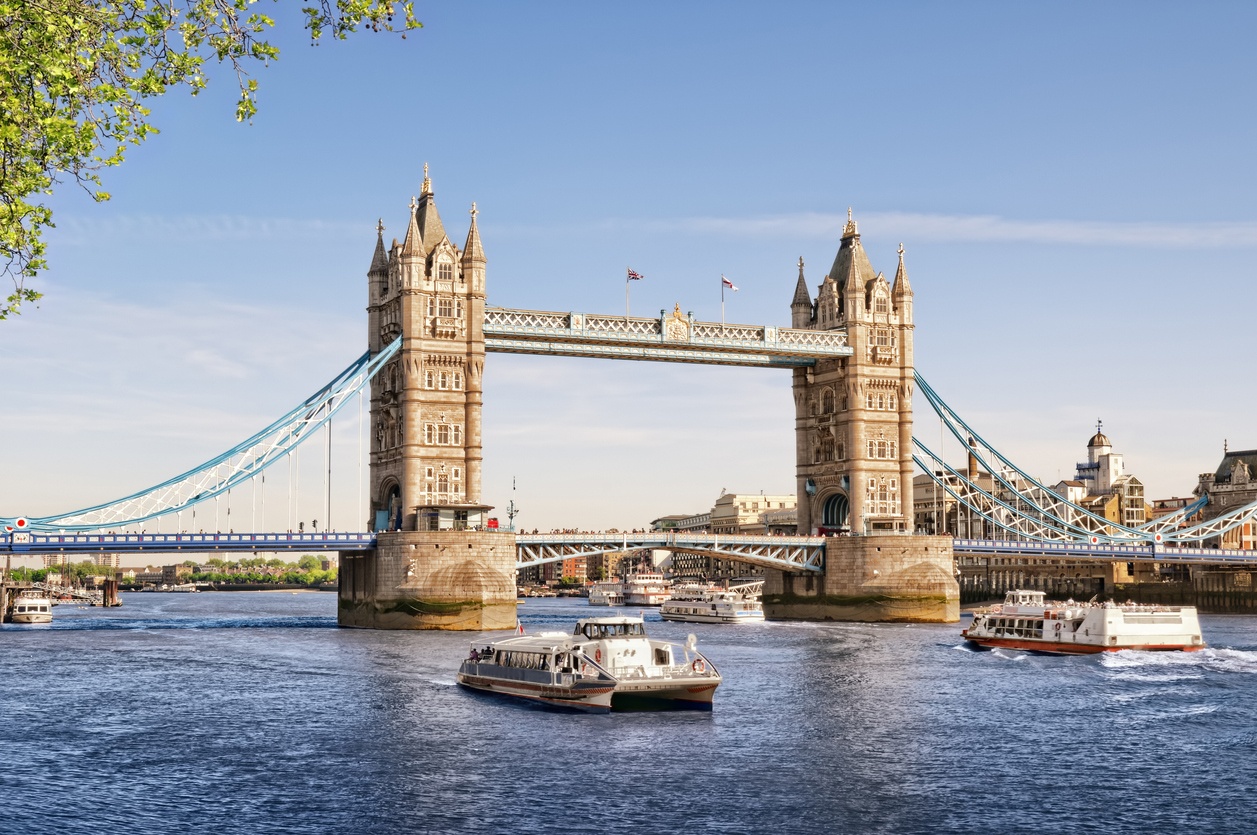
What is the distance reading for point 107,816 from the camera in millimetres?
33906

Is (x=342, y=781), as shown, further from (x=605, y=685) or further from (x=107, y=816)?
(x=605, y=685)

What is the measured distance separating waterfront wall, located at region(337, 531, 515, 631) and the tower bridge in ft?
0.33

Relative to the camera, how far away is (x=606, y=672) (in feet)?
177

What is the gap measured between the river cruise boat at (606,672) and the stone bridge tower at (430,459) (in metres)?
40.2

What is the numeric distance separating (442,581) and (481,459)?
11.6m

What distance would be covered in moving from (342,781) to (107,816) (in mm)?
6615

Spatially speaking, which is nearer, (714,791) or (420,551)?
(714,791)

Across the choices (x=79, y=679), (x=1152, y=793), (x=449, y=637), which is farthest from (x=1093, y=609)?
(x=79, y=679)

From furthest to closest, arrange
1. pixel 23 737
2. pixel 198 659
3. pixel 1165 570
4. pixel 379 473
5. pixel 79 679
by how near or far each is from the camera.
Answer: pixel 1165 570, pixel 379 473, pixel 198 659, pixel 79 679, pixel 23 737

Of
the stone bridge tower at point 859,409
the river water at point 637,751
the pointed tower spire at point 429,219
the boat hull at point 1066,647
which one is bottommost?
the river water at point 637,751

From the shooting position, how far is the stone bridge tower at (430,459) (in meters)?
98.9

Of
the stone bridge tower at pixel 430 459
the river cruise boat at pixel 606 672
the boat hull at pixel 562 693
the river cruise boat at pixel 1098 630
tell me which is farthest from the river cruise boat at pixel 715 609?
the boat hull at pixel 562 693

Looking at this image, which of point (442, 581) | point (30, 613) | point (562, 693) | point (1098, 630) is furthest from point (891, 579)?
point (30, 613)

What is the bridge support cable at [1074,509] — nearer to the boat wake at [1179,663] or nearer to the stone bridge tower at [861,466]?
the stone bridge tower at [861,466]
